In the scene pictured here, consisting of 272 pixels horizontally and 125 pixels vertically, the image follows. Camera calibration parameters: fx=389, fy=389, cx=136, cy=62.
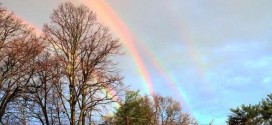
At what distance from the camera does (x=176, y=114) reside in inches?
2726

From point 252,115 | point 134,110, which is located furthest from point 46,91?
point 252,115

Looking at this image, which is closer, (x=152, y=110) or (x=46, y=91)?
(x=46, y=91)

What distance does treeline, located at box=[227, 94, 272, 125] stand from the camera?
2224 inches

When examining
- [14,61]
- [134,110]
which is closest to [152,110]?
[134,110]

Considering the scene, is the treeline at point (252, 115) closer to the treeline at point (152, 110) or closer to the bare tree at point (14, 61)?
the treeline at point (152, 110)

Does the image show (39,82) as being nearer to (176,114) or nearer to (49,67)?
(49,67)

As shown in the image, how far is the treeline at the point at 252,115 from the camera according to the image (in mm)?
56500

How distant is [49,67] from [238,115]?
37.1 m

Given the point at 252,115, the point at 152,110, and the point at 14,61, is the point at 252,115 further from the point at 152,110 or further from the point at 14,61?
the point at 14,61

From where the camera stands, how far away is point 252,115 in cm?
5697

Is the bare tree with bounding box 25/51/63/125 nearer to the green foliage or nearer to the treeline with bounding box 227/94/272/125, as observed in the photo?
the green foliage

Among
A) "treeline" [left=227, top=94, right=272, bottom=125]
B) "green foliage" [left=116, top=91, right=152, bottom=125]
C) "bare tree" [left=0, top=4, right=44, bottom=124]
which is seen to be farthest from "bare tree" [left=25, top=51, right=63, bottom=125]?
"treeline" [left=227, top=94, right=272, bottom=125]

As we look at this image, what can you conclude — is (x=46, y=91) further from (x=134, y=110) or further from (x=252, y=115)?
(x=252, y=115)

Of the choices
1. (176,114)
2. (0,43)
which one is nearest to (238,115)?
(176,114)
